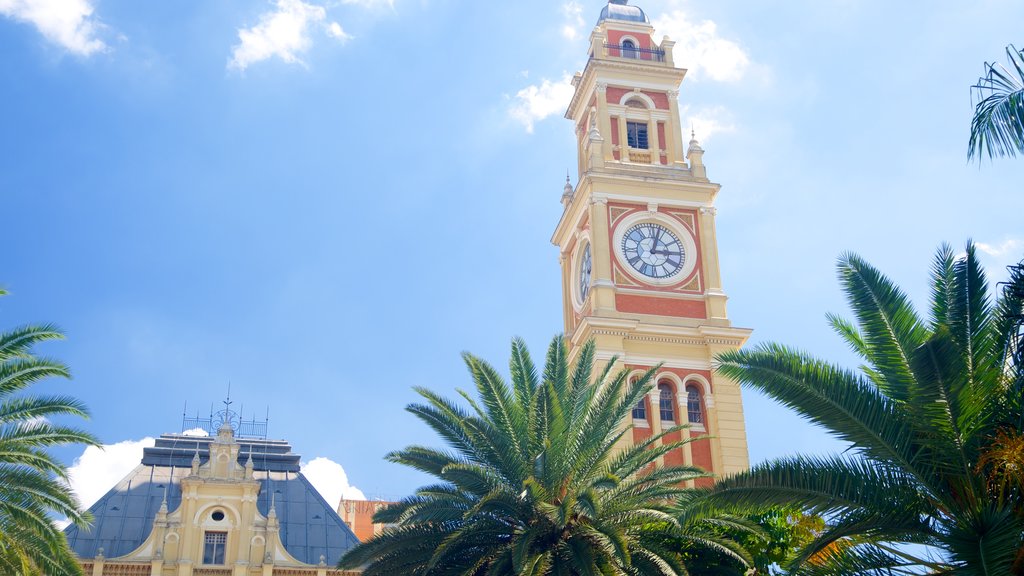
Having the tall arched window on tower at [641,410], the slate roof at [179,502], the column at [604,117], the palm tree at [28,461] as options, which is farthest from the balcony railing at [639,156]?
the palm tree at [28,461]

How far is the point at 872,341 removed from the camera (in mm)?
20828

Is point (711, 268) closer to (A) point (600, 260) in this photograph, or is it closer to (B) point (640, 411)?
(A) point (600, 260)

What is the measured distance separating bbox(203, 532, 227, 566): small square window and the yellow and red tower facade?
13.7 metres

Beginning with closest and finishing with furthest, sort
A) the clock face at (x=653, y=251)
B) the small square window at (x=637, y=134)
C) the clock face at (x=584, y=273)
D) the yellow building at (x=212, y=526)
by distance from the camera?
the yellow building at (x=212, y=526), the clock face at (x=653, y=251), the clock face at (x=584, y=273), the small square window at (x=637, y=134)

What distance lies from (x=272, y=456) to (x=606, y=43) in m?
20.9

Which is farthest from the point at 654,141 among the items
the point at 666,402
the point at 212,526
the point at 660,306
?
the point at 212,526

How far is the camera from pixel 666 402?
4653 centimetres

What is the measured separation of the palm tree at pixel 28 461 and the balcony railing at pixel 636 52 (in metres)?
32.5

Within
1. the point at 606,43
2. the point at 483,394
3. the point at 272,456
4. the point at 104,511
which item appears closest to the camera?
the point at 483,394

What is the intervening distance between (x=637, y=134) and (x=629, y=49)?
4118 mm

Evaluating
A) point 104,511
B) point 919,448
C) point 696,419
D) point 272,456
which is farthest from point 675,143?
point 919,448

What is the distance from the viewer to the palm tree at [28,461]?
25.4 metres

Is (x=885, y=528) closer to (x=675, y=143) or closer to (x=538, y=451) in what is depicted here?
(x=538, y=451)

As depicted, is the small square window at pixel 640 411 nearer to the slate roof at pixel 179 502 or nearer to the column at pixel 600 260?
the column at pixel 600 260
